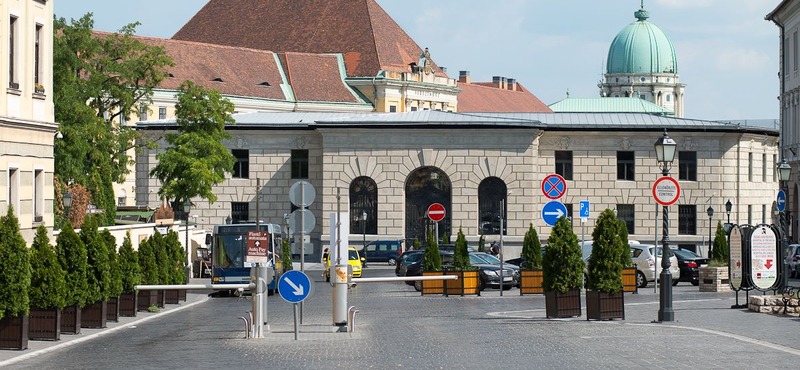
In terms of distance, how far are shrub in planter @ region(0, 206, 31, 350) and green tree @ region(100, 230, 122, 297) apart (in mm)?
4978

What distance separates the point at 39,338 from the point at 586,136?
49.5 m

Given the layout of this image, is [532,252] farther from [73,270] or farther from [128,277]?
[73,270]

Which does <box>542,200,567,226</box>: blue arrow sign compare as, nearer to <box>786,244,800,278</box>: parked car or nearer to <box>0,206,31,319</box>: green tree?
<box>0,206,31,319</box>: green tree

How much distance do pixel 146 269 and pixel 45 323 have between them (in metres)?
9.69

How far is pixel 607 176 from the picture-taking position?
235 ft

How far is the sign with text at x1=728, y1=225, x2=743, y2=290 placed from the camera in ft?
99.0

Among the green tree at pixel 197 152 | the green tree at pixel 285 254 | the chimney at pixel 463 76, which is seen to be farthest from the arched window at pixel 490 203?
the chimney at pixel 463 76

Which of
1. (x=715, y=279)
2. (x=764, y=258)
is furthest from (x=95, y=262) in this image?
(x=715, y=279)

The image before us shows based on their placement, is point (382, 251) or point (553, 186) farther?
point (382, 251)

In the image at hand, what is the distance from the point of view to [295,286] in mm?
24391

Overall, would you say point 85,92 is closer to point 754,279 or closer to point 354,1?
point 754,279

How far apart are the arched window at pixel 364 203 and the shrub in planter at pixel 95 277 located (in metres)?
43.7

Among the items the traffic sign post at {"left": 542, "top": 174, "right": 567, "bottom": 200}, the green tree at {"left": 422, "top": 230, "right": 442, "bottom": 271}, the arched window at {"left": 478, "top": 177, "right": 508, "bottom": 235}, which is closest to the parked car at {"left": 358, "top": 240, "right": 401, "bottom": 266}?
the arched window at {"left": 478, "top": 177, "right": 508, "bottom": 235}

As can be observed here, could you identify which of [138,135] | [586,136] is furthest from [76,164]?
[586,136]
